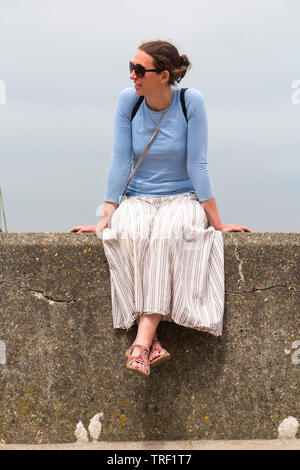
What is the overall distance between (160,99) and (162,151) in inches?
10.3

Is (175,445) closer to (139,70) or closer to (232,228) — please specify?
(232,228)

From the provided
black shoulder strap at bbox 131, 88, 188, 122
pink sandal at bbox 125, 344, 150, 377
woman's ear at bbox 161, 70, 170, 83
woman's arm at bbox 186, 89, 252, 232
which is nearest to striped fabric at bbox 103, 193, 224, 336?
woman's arm at bbox 186, 89, 252, 232

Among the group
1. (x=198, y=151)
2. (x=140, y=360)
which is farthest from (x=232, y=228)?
(x=140, y=360)

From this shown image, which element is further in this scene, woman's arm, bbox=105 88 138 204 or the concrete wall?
woman's arm, bbox=105 88 138 204

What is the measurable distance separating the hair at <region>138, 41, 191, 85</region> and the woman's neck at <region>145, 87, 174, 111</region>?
0.05m

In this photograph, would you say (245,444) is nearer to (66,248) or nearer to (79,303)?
(79,303)

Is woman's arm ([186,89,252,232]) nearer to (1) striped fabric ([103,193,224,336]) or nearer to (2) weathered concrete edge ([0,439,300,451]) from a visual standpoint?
(1) striped fabric ([103,193,224,336])

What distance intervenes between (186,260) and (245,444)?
0.94m

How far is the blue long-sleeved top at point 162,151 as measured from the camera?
9.84ft

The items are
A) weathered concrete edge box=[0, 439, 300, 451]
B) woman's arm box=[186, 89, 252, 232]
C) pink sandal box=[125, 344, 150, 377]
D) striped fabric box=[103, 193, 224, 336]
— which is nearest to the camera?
pink sandal box=[125, 344, 150, 377]

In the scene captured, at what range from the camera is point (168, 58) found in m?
2.93

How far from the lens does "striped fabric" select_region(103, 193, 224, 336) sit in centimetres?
276

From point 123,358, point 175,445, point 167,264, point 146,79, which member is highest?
point 146,79

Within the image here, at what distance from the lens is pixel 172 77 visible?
2984 mm
